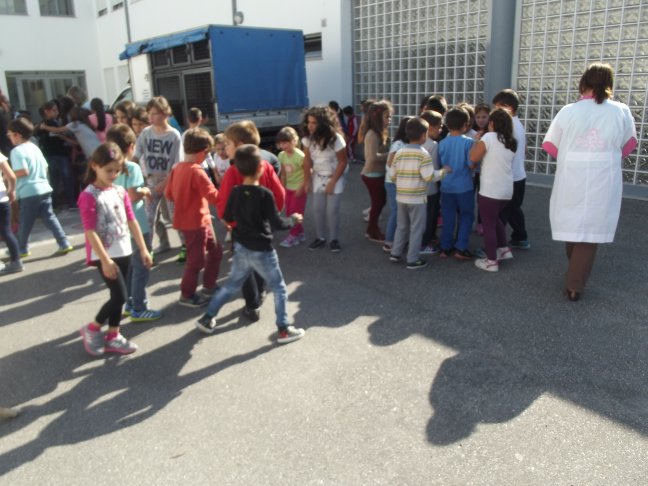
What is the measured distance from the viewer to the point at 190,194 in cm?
414

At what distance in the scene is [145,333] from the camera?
4.02 m

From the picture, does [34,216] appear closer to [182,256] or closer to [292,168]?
[182,256]

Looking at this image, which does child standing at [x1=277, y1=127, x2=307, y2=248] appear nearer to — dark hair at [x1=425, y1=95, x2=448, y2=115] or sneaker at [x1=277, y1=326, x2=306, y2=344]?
dark hair at [x1=425, y1=95, x2=448, y2=115]

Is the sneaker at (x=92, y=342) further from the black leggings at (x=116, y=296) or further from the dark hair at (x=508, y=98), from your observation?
the dark hair at (x=508, y=98)

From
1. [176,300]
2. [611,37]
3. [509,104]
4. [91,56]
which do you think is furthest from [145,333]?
[91,56]

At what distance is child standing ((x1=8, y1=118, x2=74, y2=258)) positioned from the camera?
5379mm

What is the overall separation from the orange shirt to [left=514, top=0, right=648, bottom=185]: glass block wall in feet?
19.9

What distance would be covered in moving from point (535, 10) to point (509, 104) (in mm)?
3957

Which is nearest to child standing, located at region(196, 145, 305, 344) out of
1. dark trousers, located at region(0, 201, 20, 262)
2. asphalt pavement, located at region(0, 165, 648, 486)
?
asphalt pavement, located at region(0, 165, 648, 486)

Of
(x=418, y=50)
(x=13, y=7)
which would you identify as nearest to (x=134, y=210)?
(x=418, y=50)

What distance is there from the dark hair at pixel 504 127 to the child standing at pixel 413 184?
20.6 inches

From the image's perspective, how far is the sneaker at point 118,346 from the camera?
3.70 m

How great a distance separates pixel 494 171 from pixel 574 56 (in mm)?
4231

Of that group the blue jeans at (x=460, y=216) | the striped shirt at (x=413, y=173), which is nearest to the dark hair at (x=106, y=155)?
the striped shirt at (x=413, y=173)
